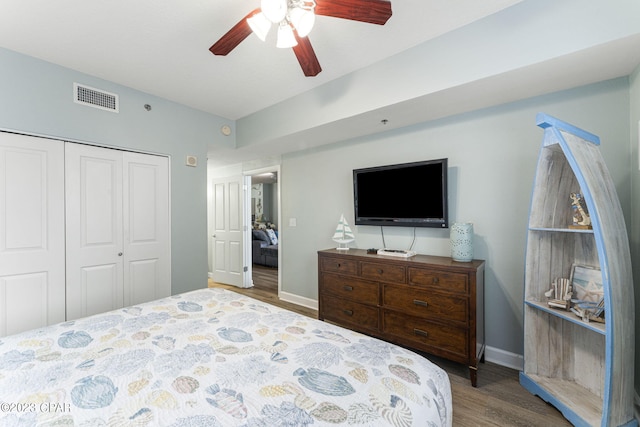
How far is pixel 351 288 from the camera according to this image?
282 cm

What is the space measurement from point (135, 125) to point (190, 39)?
4.52 ft

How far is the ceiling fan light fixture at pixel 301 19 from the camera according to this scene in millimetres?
1438

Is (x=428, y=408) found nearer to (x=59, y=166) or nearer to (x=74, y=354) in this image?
(x=74, y=354)

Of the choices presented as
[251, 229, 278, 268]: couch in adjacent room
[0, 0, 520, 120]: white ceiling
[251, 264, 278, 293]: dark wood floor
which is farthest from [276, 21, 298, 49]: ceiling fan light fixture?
[251, 229, 278, 268]: couch in adjacent room

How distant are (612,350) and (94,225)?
4006mm

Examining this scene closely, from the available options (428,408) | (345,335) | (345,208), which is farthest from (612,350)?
(345,208)

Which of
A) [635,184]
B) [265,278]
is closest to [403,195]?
[635,184]

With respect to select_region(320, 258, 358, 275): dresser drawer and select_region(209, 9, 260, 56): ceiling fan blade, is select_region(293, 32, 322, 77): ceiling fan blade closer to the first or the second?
select_region(209, 9, 260, 56): ceiling fan blade

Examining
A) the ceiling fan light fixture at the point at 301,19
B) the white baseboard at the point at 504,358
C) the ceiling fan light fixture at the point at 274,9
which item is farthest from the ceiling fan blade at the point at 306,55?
the white baseboard at the point at 504,358

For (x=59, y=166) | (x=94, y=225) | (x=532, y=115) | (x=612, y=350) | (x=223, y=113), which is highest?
(x=223, y=113)

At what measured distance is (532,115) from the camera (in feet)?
7.48

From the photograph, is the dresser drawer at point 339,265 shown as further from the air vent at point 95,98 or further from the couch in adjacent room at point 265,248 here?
the couch in adjacent room at point 265,248

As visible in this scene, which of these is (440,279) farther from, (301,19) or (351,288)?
(301,19)

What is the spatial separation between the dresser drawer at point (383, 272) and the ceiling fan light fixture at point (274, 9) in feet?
6.65
